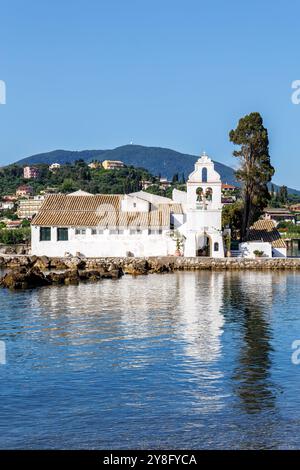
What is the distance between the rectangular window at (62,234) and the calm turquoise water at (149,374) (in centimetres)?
2080

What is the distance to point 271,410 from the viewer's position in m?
15.4

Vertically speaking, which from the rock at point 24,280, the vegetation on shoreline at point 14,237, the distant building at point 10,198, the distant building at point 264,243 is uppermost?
the distant building at point 10,198

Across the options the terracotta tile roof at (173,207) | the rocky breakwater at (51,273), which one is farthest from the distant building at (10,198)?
the rocky breakwater at (51,273)

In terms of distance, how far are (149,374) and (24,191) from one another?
526 feet

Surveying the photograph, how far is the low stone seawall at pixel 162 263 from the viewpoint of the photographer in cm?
4791

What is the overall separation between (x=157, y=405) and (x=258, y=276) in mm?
29162

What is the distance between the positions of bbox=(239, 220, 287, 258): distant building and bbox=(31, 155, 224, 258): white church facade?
2350 mm

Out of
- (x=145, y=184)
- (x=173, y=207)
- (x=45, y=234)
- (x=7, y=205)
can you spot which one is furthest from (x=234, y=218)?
(x=145, y=184)

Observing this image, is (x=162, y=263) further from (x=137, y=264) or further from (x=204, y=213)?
(x=204, y=213)

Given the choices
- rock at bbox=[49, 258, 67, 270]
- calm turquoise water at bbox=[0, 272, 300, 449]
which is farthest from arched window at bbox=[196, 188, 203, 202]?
calm turquoise water at bbox=[0, 272, 300, 449]

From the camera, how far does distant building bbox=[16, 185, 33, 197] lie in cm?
17070

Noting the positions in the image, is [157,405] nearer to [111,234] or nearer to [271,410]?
[271,410]

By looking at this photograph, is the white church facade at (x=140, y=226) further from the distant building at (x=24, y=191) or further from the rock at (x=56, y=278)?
the distant building at (x=24, y=191)
